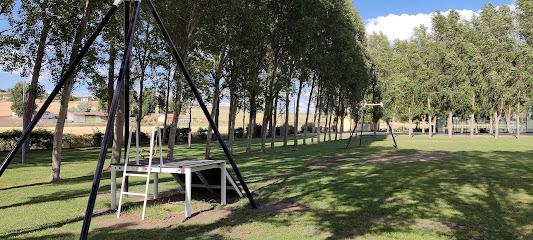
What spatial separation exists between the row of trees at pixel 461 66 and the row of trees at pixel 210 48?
427 inches

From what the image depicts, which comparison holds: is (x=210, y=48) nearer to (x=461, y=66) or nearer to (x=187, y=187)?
(x=187, y=187)

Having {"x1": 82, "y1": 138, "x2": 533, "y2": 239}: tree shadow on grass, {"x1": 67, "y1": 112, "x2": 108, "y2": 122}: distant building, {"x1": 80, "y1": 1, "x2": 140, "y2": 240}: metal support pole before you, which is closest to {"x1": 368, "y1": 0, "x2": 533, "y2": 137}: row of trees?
{"x1": 82, "y1": 138, "x2": 533, "y2": 239}: tree shadow on grass

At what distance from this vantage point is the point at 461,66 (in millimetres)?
42188

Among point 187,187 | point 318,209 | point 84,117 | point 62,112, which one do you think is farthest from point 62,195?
point 84,117

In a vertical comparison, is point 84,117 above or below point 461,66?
below

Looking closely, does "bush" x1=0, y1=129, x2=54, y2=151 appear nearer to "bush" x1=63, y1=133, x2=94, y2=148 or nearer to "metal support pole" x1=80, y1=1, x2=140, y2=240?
"bush" x1=63, y1=133, x2=94, y2=148

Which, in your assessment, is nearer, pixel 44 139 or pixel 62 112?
pixel 62 112

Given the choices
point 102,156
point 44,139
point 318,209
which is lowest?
point 318,209

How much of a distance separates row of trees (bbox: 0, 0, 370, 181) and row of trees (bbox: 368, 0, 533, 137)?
10.9 metres

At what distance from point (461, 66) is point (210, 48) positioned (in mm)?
32854

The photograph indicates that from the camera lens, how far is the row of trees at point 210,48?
43.6ft

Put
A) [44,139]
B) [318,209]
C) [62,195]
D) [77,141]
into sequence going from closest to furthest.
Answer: [318,209] → [62,195] → [44,139] → [77,141]

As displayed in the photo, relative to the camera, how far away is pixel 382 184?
1129 centimetres

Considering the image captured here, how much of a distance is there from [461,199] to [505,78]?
124ft
